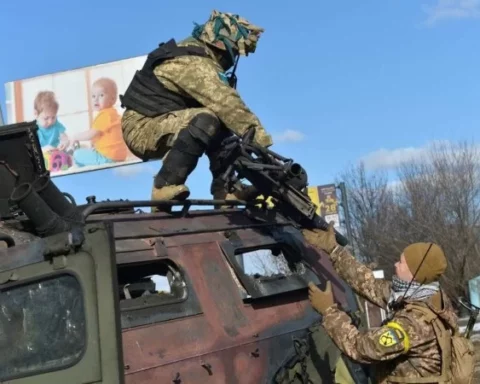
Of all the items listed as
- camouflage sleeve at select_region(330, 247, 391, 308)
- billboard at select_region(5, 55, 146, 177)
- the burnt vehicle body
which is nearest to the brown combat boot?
the burnt vehicle body

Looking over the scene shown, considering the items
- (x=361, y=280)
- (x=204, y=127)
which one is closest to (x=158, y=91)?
(x=204, y=127)

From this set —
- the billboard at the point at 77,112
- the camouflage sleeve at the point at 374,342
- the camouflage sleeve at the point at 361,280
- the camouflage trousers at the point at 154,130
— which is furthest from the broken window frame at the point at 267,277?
the billboard at the point at 77,112

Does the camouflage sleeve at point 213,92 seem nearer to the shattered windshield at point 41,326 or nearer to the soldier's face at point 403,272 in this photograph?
the soldier's face at point 403,272

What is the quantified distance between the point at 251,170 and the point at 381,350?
1.60m

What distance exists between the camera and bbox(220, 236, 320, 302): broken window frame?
4.67m

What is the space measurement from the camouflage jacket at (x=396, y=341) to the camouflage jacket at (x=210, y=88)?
1.55m

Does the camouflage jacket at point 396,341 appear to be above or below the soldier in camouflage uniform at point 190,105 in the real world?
below

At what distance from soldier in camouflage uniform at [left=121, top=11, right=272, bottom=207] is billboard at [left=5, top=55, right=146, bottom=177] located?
9.24 meters

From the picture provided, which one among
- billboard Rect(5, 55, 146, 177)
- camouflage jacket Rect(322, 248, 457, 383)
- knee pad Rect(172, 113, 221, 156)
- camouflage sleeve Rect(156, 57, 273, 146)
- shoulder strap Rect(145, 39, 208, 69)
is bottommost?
camouflage jacket Rect(322, 248, 457, 383)

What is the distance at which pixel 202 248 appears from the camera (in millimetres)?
4645

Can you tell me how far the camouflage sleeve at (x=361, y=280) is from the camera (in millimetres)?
4863

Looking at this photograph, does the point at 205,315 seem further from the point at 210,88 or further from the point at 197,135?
the point at 210,88

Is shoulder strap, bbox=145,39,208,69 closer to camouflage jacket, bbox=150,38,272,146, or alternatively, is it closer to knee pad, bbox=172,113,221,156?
camouflage jacket, bbox=150,38,272,146

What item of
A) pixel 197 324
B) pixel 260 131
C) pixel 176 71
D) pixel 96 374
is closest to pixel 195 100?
pixel 176 71
